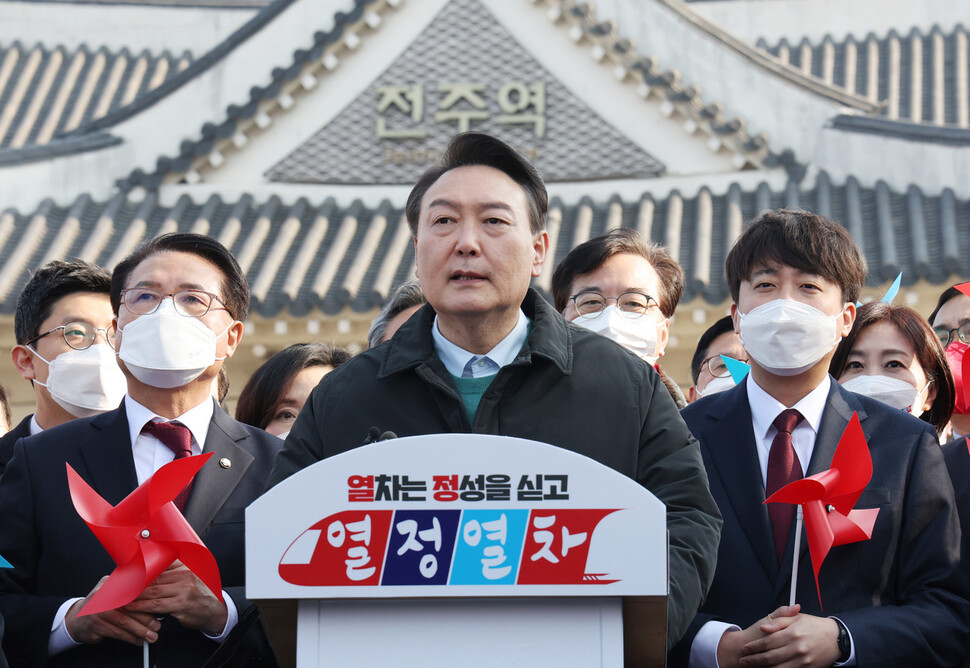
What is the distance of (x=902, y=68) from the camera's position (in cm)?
1443

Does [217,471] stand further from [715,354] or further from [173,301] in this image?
[715,354]

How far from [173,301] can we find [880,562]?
195cm

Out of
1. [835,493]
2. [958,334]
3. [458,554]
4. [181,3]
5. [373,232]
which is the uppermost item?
[181,3]

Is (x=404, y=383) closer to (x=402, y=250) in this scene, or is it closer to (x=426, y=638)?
(x=426, y=638)

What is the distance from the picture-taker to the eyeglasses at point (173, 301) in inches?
133

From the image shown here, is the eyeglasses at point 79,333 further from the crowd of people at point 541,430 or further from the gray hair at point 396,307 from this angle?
the gray hair at point 396,307

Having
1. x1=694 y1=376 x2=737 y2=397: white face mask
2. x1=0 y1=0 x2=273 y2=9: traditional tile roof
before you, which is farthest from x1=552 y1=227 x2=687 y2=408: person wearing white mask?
x1=0 y1=0 x2=273 y2=9: traditional tile roof

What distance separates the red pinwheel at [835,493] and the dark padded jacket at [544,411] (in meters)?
0.27

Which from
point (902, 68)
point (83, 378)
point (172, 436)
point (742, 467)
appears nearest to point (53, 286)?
point (83, 378)

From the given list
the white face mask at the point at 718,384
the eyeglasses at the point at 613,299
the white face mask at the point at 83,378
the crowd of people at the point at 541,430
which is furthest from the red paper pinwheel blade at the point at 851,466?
the white face mask at the point at 83,378

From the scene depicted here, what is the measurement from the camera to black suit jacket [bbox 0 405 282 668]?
289cm

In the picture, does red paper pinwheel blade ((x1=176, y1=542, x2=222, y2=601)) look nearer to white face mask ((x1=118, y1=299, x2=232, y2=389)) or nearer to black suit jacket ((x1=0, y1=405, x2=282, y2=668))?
black suit jacket ((x1=0, y1=405, x2=282, y2=668))

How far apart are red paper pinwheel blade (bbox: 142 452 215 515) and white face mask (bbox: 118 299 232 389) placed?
0.68 meters

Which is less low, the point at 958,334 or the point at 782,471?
the point at 958,334
